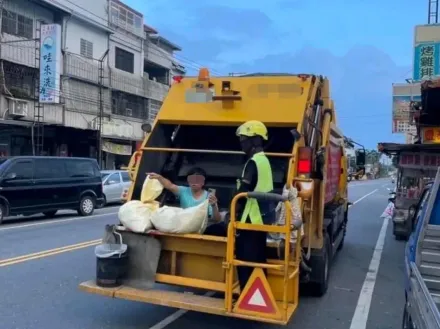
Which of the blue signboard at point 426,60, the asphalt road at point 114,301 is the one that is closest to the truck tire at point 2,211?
the asphalt road at point 114,301

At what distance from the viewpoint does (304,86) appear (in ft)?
21.4

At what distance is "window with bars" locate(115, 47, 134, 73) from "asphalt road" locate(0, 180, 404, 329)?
2209cm

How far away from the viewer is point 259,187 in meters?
5.09

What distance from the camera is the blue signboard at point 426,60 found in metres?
19.4

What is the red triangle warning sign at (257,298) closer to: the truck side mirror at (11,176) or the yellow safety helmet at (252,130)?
the yellow safety helmet at (252,130)

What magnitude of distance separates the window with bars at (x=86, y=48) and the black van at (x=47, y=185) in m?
12.9

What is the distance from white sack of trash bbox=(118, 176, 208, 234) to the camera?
5.26 m

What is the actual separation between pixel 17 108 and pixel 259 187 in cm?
1981

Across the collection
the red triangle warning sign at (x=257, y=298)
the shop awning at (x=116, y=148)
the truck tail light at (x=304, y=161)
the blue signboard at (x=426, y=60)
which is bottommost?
the red triangle warning sign at (x=257, y=298)

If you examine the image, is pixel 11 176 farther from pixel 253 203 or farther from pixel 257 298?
pixel 257 298

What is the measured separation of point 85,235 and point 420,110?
804 cm

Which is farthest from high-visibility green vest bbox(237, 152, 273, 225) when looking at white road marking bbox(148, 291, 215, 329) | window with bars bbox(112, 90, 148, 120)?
window with bars bbox(112, 90, 148, 120)

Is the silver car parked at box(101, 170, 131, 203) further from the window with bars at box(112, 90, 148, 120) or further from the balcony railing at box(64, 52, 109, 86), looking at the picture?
the window with bars at box(112, 90, 148, 120)

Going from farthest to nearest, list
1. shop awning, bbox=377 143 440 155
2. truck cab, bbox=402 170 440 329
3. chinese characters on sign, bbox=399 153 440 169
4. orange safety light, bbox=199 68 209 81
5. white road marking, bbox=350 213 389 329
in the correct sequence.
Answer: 1. chinese characters on sign, bbox=399 153 440 169
2. shop awning, bbox=377 143 440 155
3. orange safety light, bbox=199 68 209 81
4. white road marking, bbox=350 213 389 329
5. truck cab, bbox=402 170 440 329
